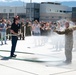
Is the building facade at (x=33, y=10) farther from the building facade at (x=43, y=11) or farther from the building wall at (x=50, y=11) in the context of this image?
the building wall at (x=50, y=11)

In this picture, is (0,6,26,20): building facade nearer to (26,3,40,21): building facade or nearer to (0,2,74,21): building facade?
(0,2,74,21): building facade

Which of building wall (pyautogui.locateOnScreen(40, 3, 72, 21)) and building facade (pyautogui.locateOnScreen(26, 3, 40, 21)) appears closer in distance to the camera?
building facade (pyautogui.locateOnScreen(26, 3, 40, 21))

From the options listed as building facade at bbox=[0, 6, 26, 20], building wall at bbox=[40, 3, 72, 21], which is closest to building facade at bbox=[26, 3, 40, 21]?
building wall at bbox=[40, 3, 72, 21]

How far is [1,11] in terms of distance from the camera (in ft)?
240

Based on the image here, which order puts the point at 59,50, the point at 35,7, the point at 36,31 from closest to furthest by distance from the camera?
1. the point at 59,50
2. the point at 36,31
3. the point at 35,7

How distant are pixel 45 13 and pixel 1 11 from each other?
1395 centimetres

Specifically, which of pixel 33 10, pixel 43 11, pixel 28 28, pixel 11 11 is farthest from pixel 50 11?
pixel 28 28

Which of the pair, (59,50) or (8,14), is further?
(8,14)

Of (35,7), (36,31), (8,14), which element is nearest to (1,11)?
(8,14)

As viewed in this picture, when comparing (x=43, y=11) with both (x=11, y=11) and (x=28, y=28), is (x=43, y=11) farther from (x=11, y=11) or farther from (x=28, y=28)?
(x=28, y=28)

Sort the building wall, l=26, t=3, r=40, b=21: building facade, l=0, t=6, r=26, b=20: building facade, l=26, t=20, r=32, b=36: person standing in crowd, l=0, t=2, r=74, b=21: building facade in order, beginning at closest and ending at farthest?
l=26, t=20, r=32, b=36: person standing in crowd → l=26, t=3, r=40, b=21: building facade → l=0, t=2, r=74, b=21: building facade → the building wall → l=0, t=6, r=26, b=20: building facade

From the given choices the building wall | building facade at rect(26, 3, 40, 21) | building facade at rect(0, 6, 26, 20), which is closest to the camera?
building facade at rect(26, 3, 40, 21)

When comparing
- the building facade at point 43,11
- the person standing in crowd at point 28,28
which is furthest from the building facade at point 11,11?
the person standing in crowd at point 28,28

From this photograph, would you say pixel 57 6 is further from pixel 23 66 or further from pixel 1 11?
pixel 23 66
